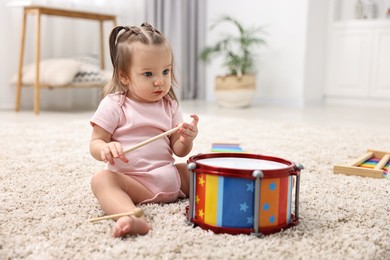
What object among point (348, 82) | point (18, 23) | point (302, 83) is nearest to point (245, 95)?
point (302, 83)

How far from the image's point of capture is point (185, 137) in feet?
3.23

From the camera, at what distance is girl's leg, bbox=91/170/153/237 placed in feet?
2.60

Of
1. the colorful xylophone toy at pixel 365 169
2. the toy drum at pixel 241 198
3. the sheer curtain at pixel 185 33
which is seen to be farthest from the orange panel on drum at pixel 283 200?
the sheer curtain at pixel 185 33

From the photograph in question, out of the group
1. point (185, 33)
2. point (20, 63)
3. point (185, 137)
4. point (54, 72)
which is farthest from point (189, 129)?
point (185, 33)

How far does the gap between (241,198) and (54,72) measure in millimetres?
2409

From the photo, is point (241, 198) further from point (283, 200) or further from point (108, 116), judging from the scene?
point (108, 116)

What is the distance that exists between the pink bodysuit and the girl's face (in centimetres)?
4

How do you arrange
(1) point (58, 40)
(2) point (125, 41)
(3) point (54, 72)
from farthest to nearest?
(1) point (58, 40) → (3) point (54, 72) → (2) point (125, 41)

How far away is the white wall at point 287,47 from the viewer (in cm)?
394

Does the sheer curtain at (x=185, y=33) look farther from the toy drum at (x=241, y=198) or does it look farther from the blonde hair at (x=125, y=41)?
the toy drum at (x=241, y=198)

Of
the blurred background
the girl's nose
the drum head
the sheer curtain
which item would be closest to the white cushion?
the blurred background

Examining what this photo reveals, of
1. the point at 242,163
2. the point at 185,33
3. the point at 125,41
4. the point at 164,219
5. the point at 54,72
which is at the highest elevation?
the point at 185,33

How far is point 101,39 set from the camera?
3.54 metres

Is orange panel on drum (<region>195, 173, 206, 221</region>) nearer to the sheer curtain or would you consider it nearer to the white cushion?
the white cushion
